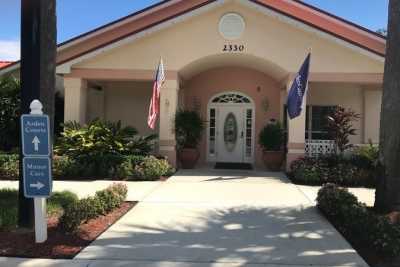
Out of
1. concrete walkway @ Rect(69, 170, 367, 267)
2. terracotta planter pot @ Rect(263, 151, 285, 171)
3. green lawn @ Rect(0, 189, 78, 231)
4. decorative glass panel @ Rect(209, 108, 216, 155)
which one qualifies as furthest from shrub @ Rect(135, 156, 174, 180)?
decorative glass panel @ Rect(209, 108, 216, 155)

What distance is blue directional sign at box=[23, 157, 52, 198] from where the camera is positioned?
6.57 m

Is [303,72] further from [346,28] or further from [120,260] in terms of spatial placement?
[120,260]

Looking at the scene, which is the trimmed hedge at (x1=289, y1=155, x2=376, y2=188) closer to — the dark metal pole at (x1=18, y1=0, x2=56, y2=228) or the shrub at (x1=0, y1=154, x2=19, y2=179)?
the shrub at (x1=0, y1=154, x2=19, y2=179)

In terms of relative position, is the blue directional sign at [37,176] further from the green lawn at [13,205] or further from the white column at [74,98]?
the white column at [74,98]

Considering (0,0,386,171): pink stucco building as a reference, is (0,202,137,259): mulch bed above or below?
below

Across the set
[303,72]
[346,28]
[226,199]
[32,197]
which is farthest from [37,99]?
[346,28]

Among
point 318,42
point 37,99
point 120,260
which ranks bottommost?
point 120,260

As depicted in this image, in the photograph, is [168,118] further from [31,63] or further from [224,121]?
[31,63]

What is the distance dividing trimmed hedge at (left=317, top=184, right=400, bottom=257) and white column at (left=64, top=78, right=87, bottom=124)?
366 inches

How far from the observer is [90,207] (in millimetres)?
8031

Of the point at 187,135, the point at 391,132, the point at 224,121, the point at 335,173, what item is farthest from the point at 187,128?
the point at 391,132

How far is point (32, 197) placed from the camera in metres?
6.66

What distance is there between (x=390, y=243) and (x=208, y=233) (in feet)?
8.67

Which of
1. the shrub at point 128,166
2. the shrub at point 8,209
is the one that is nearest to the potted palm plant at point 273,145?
the shrub at point 128,166
